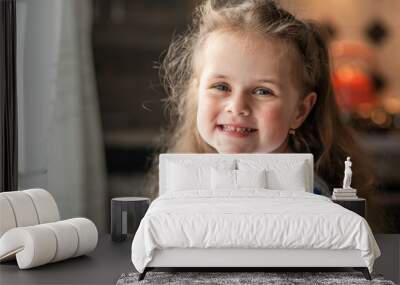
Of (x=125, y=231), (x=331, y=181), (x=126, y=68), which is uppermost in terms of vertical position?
(x=126, y=68)

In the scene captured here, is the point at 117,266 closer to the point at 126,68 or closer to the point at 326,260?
the point at 326,260

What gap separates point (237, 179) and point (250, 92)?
0.92m

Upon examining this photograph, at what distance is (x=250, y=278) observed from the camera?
507 centimetres

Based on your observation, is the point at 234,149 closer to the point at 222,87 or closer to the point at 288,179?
the point at 222,87

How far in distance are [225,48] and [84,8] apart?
1462 millimetres

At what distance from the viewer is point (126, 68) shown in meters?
7.25

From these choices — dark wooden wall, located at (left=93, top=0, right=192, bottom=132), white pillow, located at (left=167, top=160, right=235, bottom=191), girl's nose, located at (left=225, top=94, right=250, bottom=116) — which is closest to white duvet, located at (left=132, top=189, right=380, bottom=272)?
white pillow, located at (left=167, top=160, right=235, bottom=191)

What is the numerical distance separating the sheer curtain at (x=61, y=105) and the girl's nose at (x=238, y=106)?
4.46ft

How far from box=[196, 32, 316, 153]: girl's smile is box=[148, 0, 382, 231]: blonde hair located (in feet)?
0.35

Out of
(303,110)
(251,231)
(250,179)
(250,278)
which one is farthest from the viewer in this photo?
(303,110)

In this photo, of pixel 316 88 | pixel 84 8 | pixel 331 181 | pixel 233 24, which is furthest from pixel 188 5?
pixel 331 181

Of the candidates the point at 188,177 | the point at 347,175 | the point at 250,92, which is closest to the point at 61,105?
the point at 188,177

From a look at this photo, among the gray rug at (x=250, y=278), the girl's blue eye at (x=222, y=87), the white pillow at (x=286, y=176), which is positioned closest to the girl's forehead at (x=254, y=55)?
the girl's blue eye at (x=222, y=87)

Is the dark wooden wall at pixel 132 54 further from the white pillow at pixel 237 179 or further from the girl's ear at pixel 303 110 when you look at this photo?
the girl's ear at pixel 303 110
